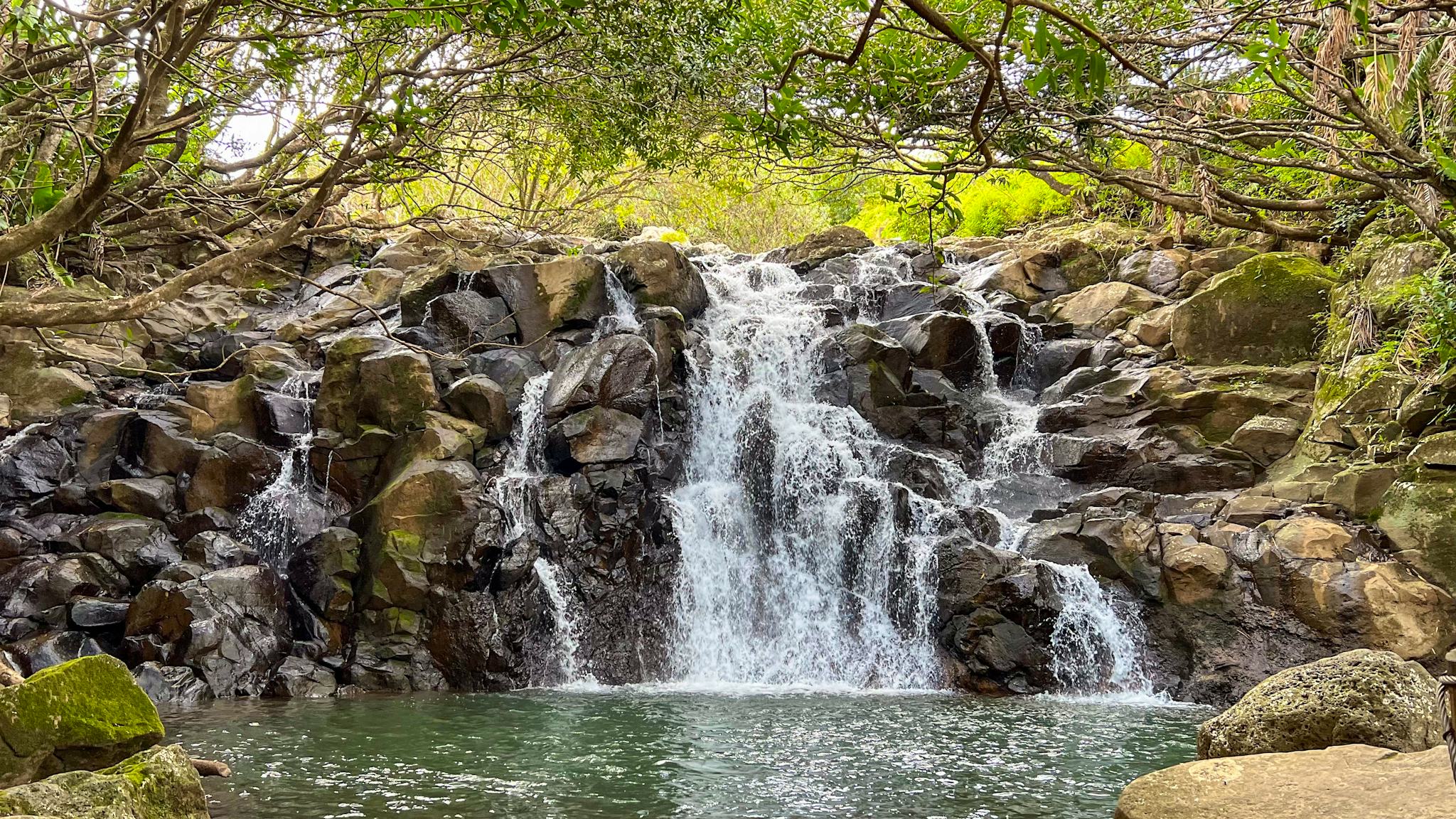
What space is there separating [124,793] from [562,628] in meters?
8.97

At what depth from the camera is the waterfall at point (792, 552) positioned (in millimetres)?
14344

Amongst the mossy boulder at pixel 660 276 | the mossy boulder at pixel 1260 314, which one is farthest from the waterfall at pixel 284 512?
the mossy boulder at pixel 1260 314

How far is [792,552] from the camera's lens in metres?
15.6

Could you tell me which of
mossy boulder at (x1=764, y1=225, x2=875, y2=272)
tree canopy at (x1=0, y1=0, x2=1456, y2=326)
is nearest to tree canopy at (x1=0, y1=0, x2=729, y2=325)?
tree canopy at (x1=0, y1=0, x2=1456, y2=326)

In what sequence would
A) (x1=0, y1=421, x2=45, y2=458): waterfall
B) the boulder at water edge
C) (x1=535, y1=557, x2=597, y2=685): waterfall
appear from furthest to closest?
1. (x1=0, y1=421, x2=45, y2=458): waterfall
2. (x1=535, y1=557, x2=597, y2=685): waterfall
3. the boulder at water edge

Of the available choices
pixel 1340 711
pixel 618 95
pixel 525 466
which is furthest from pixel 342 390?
pixel 1340 711

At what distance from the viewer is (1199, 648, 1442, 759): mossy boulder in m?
6.57

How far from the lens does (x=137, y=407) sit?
1597 centimetres

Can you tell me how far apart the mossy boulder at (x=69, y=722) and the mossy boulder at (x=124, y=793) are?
1047mm

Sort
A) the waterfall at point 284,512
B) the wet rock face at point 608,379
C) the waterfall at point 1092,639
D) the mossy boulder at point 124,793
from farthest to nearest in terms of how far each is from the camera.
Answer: the wet rock face at point 608,379 < the waterfall at point 284,512 < the waterfall at point 1092,639 < the mossy boulder at point 124,793

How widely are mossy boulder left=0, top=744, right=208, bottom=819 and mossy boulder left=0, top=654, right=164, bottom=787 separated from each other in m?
1.05

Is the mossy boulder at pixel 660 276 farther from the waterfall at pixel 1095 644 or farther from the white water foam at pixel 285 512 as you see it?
the waterfall at pixel 1095 644

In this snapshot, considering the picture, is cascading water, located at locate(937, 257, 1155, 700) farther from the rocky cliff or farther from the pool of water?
the pool of water

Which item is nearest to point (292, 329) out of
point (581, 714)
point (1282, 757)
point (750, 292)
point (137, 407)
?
point (137, 407)
